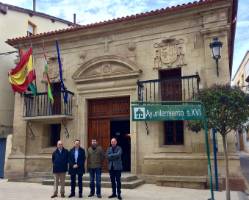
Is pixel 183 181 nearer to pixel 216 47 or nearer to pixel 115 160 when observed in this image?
pixel 115 160

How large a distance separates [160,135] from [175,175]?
149 centimetres

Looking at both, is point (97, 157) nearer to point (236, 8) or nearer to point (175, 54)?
point (175, 54)

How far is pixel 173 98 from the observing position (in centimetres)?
1112

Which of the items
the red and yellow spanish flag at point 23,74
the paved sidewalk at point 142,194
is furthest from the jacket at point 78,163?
the red and yellow spanish flag at point 23,74

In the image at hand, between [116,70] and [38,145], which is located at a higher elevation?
[116,70]

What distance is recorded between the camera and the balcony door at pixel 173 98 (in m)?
11.1

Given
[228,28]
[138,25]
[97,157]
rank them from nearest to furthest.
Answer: [97,157], [228,28], [138,25]

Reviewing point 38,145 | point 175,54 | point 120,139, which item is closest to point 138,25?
point 175,54

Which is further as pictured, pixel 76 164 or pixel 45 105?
pixel 45 105

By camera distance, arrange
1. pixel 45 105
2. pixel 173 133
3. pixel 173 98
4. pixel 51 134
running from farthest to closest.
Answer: pixel 51 134
pixel 45 105
pixel 173 133
pixel 173 98

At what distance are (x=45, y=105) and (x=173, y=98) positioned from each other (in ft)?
17.5

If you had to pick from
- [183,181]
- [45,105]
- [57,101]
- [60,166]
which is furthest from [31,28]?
[183,181]

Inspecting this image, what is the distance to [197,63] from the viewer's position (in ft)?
35.6

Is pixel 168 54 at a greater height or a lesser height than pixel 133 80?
greater
